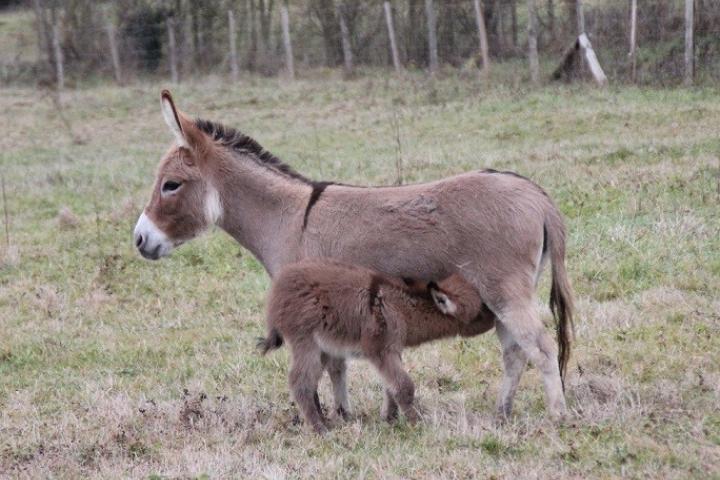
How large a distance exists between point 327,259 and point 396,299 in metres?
0.45

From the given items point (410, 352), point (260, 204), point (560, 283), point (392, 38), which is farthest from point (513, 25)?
point (560, 283)

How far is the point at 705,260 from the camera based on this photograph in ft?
26.0

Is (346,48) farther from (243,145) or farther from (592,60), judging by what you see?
(243,145)

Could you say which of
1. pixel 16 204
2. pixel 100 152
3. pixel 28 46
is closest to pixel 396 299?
pixel 16 204

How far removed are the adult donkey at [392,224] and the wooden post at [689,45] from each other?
1324 centimetres

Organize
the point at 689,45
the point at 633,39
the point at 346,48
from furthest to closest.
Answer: the point at 346,48 < the point at 633,39 < the point at 689,45

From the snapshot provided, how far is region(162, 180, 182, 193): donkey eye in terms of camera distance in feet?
20.3

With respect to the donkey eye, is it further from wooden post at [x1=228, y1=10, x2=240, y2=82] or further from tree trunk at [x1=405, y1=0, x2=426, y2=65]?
wooden post at [x1=228, y1=10, x2=240, y2=82]

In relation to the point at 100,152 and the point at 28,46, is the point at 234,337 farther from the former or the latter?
the point at 28,46

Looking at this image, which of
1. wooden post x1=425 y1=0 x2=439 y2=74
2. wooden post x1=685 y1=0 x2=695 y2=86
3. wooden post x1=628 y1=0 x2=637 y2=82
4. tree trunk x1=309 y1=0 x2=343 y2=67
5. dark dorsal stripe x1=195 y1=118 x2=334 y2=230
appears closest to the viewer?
dark dorsal stripe x1=195 y1=118 x2=334 y2=230

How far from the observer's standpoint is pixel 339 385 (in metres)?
5.85

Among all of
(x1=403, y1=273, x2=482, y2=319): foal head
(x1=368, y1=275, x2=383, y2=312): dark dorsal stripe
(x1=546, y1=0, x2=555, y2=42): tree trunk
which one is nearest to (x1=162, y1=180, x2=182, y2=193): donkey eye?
(x1=368, y1=275, x2=383, y2=312): dark dorsal stripe

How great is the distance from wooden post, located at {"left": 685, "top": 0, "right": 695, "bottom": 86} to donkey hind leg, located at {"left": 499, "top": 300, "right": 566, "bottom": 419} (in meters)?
13.5

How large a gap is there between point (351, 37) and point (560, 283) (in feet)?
69.4
